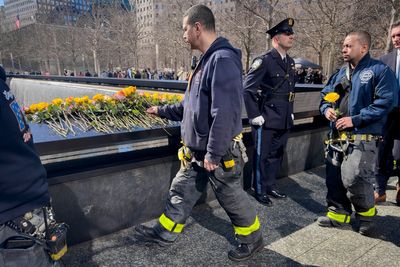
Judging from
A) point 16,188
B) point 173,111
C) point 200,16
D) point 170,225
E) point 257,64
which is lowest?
point 170,225

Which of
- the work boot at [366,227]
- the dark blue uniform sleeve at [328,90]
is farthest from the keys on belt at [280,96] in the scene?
the work boot at [366,227]

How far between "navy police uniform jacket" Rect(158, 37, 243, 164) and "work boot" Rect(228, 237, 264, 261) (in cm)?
89

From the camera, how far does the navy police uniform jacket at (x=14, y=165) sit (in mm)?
1440

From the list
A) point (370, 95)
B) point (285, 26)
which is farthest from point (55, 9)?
point (370, 95)

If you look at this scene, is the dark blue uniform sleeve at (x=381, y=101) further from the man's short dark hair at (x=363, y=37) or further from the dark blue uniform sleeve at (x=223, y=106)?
the dark blue uniform sleeve at (x=223, y=106)

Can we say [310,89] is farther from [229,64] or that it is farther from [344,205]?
[229,64]

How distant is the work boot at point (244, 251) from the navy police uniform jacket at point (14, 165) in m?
1.73

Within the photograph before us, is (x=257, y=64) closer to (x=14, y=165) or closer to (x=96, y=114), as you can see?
(x=96, y=114)

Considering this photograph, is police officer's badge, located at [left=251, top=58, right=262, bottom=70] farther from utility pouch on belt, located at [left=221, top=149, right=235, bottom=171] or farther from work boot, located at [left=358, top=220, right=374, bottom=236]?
work boot, located at [left=358, top=220, right=374, bottom=236]

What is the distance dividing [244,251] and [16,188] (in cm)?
191

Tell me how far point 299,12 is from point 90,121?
92.2ft

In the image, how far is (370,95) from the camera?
2910 mm

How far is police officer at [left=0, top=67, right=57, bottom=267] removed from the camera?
1.45 m

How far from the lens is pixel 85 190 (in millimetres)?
2844
